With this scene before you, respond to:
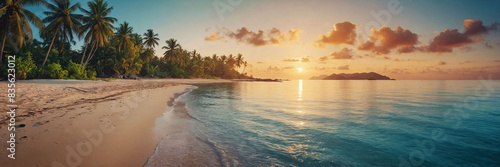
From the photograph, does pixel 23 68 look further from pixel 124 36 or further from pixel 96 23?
pixel 124 36

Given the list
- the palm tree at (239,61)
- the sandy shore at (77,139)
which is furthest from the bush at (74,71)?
the palm tree at (239,61)

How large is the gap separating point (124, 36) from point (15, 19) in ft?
68.1

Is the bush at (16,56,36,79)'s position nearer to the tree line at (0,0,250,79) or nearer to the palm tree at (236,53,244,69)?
the tree line at (0,0,250,79)

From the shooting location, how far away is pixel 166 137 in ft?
17.7

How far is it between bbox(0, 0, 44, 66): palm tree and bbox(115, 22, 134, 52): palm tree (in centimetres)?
1811

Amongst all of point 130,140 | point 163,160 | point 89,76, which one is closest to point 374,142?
point 163,160

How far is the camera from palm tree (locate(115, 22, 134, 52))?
128 feet

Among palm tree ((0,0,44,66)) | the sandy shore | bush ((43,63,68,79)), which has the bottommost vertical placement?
the sandy shore

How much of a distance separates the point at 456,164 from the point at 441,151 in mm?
860

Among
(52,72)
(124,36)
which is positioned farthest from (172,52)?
(52,72)

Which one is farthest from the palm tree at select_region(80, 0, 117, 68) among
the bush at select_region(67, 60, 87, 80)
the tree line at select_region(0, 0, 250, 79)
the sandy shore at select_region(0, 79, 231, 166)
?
the sandy shore at select_region(0, 79, 231, 166)

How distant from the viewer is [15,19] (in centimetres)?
1873

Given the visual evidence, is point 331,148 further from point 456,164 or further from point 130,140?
point 130,140

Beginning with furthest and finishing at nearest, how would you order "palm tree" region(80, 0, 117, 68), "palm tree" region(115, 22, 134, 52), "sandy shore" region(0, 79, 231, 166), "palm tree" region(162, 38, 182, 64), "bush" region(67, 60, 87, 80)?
"palm tree" region(162, 38, 182, 64) < "palm tree" region(115, 22, 134, 52) < "palm tree" region(80, 0, 117, 68) < "bush" region(67, 60, 87, 80) < "sandy shore" region(0, 79, 231, 166)
